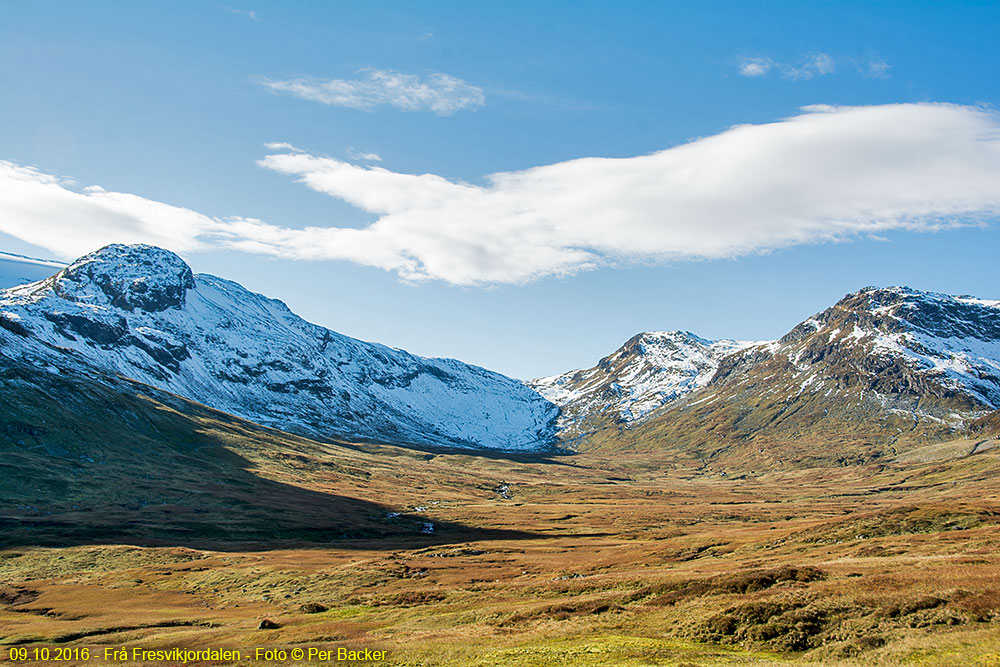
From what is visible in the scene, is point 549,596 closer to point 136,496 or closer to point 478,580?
point 478,580

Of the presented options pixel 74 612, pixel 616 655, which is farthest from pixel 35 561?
pixel 616 655

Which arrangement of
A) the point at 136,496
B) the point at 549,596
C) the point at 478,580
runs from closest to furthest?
the point at 549,596, the point at 478,580, the point at 136,496

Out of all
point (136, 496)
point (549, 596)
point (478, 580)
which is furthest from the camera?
point (136, 496)

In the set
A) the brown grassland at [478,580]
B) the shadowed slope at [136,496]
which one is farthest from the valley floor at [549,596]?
the shadowed slope at [136,496]

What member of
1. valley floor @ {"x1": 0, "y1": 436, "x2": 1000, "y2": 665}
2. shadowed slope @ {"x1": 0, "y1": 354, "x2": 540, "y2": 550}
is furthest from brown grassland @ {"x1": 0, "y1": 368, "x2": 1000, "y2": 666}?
shadowed slope @ {"x1": 0, "y1": 354, "x2": 540, "y2": 550}

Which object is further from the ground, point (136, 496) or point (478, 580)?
point (478, 580)

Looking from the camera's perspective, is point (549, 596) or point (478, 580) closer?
point (549, 596)

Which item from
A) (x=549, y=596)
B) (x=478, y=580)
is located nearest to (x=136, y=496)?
(x=478, y=580)

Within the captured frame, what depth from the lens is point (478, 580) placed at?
2813 inches

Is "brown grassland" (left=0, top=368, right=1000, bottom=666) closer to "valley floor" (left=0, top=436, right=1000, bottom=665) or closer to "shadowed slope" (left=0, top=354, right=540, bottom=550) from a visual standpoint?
"valley floor" (left=0, top=436, right=1000, bottom=665)

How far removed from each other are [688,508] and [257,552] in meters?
129

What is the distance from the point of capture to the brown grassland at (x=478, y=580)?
115 feet

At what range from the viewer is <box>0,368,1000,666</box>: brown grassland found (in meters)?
34.9

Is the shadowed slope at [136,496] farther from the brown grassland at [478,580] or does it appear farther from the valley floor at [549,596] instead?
the valley floor at [549,596]
